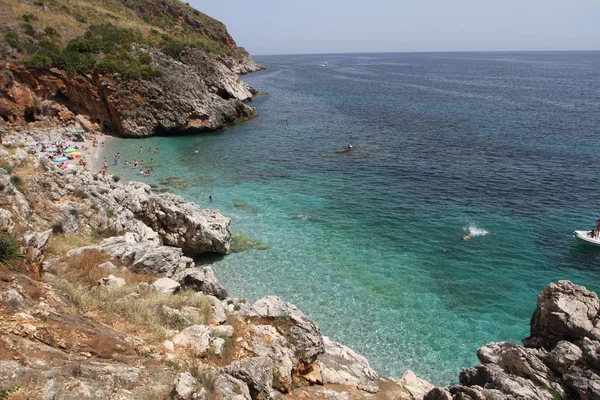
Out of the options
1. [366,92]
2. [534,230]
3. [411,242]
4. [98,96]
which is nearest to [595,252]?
[534,230]

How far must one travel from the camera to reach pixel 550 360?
1387 centimetres

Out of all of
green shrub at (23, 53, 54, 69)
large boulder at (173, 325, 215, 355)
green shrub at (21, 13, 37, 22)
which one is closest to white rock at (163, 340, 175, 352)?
large boulder at (173, 325, 215, 355)

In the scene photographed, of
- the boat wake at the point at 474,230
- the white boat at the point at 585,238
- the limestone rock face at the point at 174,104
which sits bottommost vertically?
the boat wake at the point at 474,230

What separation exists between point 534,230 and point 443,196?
30.6 feet

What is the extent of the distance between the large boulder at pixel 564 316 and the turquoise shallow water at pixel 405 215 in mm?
5066

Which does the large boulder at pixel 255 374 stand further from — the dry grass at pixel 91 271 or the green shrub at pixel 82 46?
the green shrub at pixel 82 46

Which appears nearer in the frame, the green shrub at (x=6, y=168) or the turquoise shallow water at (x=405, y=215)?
the green shrub at (x=6, y=168)

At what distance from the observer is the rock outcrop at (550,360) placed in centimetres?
1276

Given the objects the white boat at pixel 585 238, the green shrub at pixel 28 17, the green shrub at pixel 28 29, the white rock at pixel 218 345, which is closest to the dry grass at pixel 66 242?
the white rock at pixel 218 345

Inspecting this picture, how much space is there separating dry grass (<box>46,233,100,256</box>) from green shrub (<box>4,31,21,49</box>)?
53052 mm

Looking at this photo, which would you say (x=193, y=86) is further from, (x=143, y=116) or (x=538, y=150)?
(x=538, y=150)

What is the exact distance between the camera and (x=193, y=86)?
222ft

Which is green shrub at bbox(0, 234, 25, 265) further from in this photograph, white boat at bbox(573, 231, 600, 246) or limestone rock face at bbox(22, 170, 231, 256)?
white boat at bbox(573, 231, 600, 246)

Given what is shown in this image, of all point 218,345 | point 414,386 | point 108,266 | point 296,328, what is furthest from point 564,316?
point 108,266
